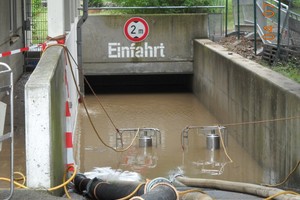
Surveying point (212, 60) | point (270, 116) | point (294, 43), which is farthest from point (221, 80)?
point (270, 116)

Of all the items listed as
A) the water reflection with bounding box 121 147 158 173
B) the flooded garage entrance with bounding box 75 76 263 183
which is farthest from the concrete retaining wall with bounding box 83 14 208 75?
the water reflection with bounding box 121 147 158 173

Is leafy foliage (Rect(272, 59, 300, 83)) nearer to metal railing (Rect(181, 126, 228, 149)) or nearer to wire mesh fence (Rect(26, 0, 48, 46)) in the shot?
metal railing (Rect(181, 126, 228, 149))

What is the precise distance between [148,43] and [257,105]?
10.4 m

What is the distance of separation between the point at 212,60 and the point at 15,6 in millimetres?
6203

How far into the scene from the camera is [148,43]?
81.6 ft

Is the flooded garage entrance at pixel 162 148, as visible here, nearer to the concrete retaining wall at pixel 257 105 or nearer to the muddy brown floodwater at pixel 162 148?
the muddy brown floodwater at pixel 162 148

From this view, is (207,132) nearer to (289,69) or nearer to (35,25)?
(289,69)

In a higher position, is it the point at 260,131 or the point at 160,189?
the point at 160,189

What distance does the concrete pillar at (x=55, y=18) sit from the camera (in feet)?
41.7

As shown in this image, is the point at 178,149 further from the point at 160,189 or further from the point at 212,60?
the point at 160,189

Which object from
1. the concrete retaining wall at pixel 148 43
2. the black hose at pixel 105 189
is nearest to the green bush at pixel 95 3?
the concrete retaining wall at pixel 148 43

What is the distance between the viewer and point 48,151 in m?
7.54

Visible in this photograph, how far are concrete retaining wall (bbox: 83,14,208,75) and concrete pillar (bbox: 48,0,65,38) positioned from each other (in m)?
11.6

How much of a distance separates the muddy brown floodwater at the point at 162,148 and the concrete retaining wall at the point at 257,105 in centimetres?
32
